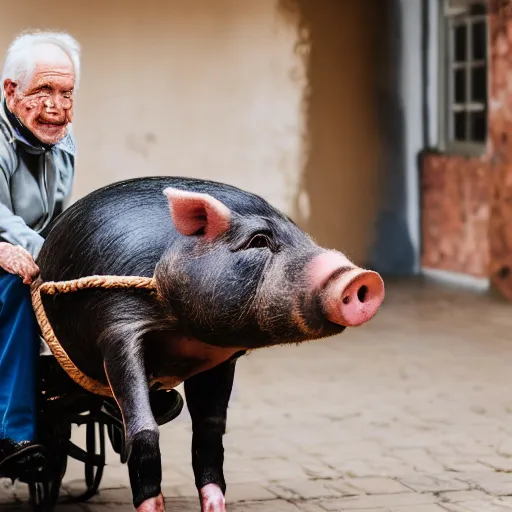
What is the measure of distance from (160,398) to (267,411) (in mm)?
2627

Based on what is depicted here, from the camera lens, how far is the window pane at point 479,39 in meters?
12.1

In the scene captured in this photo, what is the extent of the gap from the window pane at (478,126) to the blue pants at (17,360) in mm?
8564

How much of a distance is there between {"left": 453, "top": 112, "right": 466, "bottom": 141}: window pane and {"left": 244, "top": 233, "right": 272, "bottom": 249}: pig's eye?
353 inches

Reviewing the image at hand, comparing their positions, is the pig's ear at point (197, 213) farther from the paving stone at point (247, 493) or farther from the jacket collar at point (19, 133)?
the paving stone at point (247, 493)

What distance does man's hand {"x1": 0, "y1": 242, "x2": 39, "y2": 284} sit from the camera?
4.23m

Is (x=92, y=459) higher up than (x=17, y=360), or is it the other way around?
(x=17, y=360)

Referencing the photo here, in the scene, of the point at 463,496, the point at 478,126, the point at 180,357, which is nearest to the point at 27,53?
the point at 180,357

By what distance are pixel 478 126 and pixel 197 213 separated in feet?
29.2

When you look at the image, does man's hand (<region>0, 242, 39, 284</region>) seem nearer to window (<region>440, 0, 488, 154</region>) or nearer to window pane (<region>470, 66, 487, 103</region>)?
window (<region>440, 0, 488, 154</region>)

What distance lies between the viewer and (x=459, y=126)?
12.6m

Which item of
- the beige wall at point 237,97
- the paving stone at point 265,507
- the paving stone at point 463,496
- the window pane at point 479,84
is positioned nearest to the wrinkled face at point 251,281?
the paving stone at point 265,507

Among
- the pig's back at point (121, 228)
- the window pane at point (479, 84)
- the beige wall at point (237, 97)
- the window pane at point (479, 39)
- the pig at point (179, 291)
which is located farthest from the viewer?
the window pane at point (479, 84)

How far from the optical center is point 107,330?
3.95 metres

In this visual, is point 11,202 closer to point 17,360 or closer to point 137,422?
point 17,360
